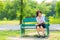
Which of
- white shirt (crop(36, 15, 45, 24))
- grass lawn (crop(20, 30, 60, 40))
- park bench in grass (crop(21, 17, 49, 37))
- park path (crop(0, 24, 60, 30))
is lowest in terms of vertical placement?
grass lawn (crop(20, 30, 60, 40))

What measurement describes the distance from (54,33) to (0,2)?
57.5 inches

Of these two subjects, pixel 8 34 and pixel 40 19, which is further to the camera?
pixel 8 34

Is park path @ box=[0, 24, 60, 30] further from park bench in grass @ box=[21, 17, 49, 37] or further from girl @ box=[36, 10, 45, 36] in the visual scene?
girl @ box=[36, 10, 45, 36]

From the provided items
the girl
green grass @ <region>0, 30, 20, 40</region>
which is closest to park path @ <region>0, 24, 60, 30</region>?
green grass @ <region>0, 30, 20, 40</region>

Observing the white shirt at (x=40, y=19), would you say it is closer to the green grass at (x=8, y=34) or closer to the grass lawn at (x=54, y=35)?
the grass lawn at (x=54, y=35)

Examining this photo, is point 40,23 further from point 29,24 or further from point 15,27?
point 15,27

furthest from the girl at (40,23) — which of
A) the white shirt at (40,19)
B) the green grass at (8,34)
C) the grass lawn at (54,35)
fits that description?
the green grass at (8,34)

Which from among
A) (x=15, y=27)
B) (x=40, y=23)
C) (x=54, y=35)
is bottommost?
(x=54, y=35)

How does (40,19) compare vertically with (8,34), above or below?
above

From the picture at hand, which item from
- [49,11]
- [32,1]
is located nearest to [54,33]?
[49,11]

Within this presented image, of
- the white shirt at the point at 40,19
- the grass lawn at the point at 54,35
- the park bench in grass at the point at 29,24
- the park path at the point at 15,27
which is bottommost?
the grass lawn at the point at 54,35

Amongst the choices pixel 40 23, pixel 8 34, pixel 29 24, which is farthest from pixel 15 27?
pixel 40 23

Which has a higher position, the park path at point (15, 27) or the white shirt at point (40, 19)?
the white shirt at point (40, 19)

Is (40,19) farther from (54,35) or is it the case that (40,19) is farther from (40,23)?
(54,35)
